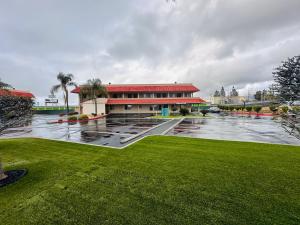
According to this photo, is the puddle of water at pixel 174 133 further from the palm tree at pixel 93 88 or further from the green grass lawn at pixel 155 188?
the palm tree at pixel 93 88

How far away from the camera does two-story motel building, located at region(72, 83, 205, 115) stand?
4072cm

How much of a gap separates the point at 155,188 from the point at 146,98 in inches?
1509

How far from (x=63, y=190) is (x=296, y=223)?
5923mm

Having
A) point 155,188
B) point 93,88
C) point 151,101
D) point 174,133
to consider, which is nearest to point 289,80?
point 155,188

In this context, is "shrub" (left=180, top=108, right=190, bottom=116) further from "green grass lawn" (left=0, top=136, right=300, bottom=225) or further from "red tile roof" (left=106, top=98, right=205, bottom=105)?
"green grass lawn" (left=0, top=136, right=300, bottom=225)

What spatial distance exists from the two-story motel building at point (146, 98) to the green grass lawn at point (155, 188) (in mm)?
32758

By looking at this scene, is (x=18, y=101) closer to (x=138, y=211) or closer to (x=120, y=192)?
(x=120, y=192)

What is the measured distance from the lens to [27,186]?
16.8ft

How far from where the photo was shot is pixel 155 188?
4887mm

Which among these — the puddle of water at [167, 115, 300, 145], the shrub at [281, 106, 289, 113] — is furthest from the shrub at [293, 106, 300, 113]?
the puddle of water at [167, 115, 300, 145]

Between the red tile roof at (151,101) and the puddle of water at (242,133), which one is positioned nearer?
the puddle of water at (242,133)

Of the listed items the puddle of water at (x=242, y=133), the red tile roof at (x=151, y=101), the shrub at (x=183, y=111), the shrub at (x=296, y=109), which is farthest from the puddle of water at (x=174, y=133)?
the red tile roof at (x=151, y=101)

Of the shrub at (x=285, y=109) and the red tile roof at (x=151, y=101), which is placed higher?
the red tile roof at (x=151, y=101)

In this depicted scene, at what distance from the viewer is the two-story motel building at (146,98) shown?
40719 mm
